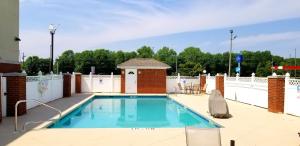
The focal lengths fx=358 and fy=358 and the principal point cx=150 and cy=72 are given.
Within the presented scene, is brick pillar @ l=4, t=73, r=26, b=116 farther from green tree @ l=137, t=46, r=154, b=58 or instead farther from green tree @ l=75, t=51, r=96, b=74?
green tree @ l=137, t=46, r=154, b=58

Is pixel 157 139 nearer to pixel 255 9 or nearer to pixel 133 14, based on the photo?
pixel 255 9

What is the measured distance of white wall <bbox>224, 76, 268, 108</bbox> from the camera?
15781 millimetres

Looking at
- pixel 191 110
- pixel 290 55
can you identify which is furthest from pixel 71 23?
pixel 290 55

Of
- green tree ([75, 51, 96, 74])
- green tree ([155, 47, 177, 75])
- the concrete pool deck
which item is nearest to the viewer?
the concrete pool deck

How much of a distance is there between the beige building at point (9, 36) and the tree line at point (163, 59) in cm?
4957

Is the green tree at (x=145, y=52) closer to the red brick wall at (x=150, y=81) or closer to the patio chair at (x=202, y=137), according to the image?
the red brick wall at (x=150, y=81)

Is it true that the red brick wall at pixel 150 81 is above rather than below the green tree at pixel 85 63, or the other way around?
below

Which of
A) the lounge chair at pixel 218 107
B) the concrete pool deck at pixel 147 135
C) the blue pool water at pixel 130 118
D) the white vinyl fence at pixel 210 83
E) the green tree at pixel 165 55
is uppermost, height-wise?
the green tree at pixel 165 55

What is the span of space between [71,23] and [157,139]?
22994mm

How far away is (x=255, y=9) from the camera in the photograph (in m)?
20.4

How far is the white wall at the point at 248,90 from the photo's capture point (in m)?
15.8

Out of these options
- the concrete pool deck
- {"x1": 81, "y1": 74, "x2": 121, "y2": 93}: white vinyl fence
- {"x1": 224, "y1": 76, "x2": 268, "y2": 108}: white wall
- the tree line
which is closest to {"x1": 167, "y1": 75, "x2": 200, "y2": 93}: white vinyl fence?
{"x1": 81, "y1": 74, "x2": 121, "y2": 93}: white vinyl fence

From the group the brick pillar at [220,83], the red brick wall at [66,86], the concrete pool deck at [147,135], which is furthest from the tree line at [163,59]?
the concrete pool deck at [147,135]

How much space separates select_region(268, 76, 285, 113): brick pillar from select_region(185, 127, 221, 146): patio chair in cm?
832
